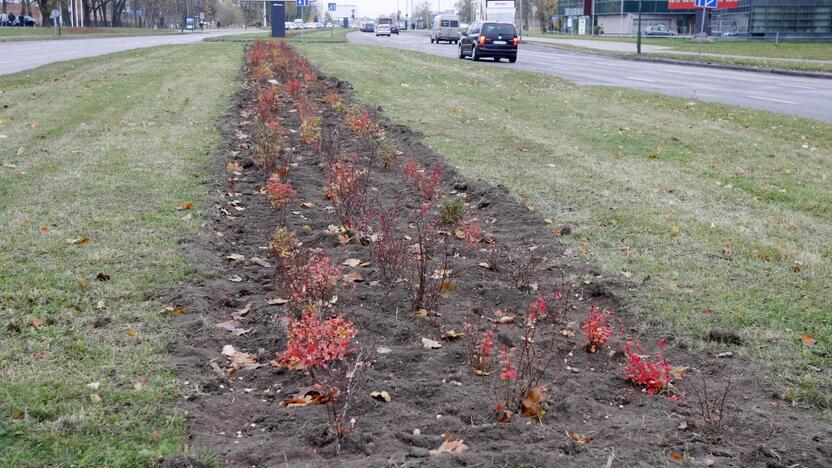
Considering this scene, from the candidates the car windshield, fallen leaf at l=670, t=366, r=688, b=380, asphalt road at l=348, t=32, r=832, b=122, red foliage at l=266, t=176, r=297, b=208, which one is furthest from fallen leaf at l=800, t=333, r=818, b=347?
the car windshield

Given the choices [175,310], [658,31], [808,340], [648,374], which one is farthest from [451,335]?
[658,31]

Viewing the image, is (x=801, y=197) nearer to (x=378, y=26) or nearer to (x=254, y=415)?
(x=254, y=415)

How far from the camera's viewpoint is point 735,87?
2209 centimetres

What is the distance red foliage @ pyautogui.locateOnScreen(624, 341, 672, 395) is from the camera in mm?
4125

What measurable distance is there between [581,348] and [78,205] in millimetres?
4942

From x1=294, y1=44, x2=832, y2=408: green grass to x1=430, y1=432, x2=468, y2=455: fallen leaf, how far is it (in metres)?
1.87

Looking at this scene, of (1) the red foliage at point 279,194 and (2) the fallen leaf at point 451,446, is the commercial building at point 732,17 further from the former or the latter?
(2) the fallen leaf at point 451,446

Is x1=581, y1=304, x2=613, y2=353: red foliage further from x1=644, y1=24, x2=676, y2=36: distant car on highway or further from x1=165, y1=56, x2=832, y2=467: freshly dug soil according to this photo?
x1=644, y1=24, x2=676, y2=36: distant car on highway

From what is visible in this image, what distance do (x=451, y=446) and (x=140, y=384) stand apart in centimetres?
162

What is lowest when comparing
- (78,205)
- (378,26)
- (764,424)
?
(764,424)

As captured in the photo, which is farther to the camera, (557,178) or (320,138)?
(320,138)

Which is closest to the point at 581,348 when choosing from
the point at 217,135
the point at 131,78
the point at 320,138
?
the point at 320,138

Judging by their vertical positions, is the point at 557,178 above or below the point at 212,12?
below

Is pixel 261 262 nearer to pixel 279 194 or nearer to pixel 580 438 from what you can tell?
pixel 279 194
